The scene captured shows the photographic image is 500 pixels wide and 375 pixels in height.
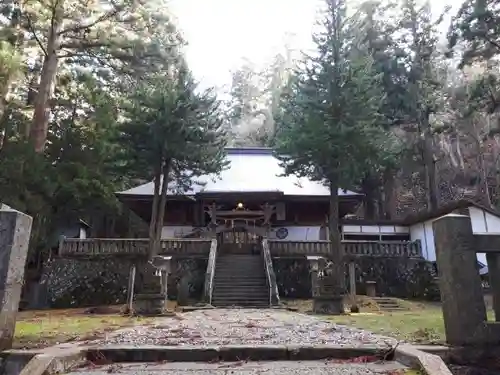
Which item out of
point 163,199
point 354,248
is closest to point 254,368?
point 163,199

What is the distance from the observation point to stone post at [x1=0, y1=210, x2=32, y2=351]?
162 inches

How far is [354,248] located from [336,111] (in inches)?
285

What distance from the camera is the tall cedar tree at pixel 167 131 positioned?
1473 centimetres

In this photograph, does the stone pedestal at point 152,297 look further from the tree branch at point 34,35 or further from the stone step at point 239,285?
the tree branch at point 34,35

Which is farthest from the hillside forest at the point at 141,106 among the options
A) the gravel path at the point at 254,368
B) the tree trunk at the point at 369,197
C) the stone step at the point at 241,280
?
the gravel path at the point at 254,368

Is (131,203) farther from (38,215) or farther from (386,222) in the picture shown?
(386,222)

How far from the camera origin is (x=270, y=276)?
15141mm

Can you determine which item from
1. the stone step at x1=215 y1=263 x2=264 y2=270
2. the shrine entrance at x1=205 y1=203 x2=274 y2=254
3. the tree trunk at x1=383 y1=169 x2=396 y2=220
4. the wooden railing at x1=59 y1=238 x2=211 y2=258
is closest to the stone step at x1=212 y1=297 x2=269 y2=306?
the stone step at x1=215 y1=263 x2=264 y2=270

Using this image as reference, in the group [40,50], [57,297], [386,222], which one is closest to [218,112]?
[40,50]

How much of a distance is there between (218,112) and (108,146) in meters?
5.55

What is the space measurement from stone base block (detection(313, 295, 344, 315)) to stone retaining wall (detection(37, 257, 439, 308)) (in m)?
5.62

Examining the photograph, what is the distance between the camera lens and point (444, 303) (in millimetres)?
4320

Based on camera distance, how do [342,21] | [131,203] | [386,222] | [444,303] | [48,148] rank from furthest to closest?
[386,222], [131,203], [48,148], [342,21], [444,303]

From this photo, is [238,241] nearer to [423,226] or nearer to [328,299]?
[423,226]
